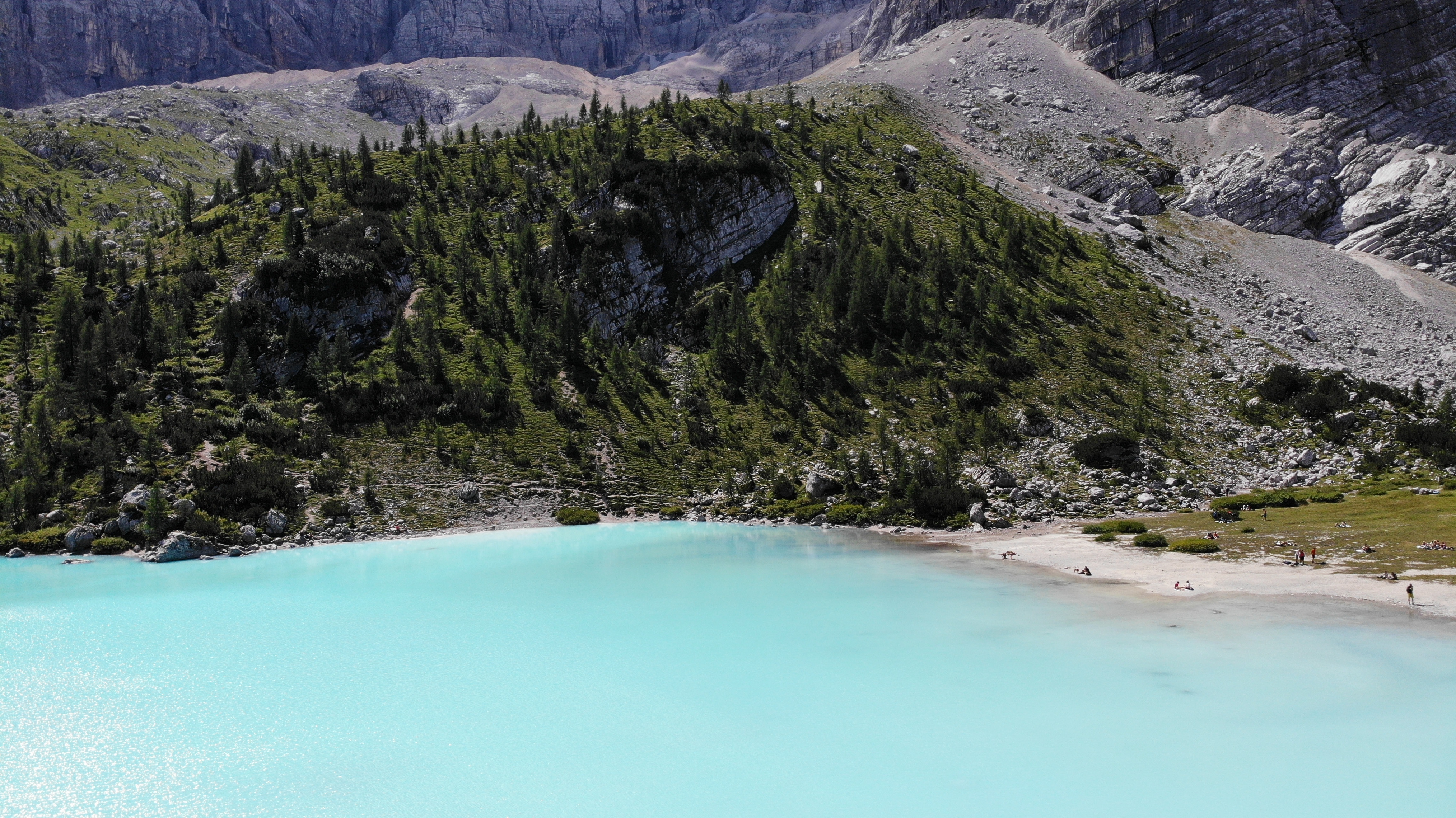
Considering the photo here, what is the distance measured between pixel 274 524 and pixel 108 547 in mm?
9223

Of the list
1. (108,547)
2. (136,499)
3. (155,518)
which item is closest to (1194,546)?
(155,518)

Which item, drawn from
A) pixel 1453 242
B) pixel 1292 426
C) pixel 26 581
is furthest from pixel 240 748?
pixel 1453 242

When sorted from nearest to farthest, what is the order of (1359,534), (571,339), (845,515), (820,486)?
(1359,534) < (845,515) < (820,486) < (571,339)

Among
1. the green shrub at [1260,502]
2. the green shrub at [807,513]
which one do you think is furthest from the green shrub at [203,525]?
the green shrub at [1260,502]

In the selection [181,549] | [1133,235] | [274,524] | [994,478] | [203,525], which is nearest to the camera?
[181,549]

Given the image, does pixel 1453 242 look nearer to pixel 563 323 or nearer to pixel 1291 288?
pixel 1291 288

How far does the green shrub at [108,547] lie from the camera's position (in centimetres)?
4938

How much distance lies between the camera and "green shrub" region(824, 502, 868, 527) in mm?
57719

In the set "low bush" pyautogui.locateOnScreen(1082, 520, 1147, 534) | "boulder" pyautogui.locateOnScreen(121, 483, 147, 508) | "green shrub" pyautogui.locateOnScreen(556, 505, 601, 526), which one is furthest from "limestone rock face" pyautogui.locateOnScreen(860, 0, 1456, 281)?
"boulder" pyautogui.locateOnScreen(121, 483, 147, 508)

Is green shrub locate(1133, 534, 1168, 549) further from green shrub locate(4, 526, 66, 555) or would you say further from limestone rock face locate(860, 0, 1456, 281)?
limestone rock face locate(860, 0, 1456, 281)

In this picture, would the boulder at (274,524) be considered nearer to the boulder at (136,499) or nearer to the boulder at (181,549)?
the boulder at (181,549)

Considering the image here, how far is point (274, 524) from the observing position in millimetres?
53469

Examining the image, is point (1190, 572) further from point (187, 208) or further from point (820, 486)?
point (187, 208)

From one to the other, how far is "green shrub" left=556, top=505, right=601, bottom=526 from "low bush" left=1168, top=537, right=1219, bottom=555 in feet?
127
